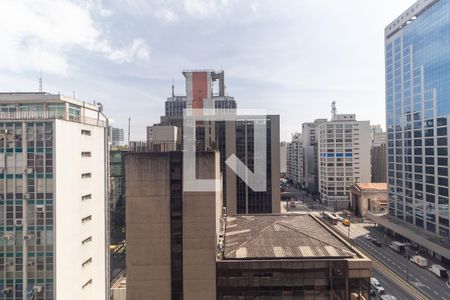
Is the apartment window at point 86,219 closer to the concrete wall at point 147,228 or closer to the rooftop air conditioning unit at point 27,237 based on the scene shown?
the concrete wall at point 147,228

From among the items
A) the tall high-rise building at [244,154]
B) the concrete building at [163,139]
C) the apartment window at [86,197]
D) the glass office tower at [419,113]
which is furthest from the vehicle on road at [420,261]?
the apartment window at [86,197]

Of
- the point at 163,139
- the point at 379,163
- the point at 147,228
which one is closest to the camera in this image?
the point at 147,228

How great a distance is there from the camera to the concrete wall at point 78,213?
11773 mm

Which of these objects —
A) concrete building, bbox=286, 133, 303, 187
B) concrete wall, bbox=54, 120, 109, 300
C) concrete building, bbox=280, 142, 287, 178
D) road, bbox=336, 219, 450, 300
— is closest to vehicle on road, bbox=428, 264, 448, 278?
road, bbox=336, 219, 450, 300

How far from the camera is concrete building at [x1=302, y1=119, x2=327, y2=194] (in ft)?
218

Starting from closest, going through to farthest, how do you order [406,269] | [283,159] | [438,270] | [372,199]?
[438,270], [406,269], [372,199], [283,159]

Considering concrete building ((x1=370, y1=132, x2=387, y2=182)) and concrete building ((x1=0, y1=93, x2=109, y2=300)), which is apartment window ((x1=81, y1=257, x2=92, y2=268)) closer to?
concrete building ((x1=0, y1=93, x2=109, y2=300))

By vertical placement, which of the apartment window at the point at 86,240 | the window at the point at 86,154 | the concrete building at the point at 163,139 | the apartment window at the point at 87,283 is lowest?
the apartment window at the point at 87,283

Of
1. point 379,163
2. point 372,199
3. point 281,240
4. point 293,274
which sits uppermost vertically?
point 379,163

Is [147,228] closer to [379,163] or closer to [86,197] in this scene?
[86,197]

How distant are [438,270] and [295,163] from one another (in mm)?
63002

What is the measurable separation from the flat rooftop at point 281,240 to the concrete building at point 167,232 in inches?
79.0

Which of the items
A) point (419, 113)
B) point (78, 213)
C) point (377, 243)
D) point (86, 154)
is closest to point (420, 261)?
point (377, 243)

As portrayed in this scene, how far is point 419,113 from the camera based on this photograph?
1332 inches
